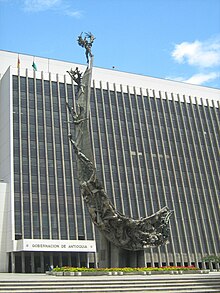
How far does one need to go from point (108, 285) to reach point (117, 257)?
30.4ft

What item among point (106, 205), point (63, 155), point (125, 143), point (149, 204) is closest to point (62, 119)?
point (63, 155)

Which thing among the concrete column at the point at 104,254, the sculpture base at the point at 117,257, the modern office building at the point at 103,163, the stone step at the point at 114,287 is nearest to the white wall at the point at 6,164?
the modern office building at the point at 103,163

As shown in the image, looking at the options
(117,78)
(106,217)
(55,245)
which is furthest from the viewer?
(117,78)

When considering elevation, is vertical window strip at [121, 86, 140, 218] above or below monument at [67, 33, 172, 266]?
above

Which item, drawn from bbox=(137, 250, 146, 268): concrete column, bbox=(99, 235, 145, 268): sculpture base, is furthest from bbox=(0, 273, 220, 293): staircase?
bbox=(137, 250, 146, 268): concrete column

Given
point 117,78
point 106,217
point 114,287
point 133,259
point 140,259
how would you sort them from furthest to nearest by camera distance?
point 117,78 < point 140,259 < point 133,259 < point 106,217 < point 114,287

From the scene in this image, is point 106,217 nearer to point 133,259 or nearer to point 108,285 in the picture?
point 133,259

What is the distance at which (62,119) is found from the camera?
68.9m

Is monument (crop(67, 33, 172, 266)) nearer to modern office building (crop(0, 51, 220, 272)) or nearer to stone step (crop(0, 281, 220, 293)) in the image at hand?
stone step (crop(0, 281, 220, 293))

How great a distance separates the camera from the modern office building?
61.2 meters

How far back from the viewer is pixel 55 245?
58.8 metres

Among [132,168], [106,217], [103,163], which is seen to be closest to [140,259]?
[106,217]

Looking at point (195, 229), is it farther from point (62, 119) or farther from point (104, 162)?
point (62, 119)

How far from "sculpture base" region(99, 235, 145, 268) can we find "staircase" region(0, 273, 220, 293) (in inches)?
298
